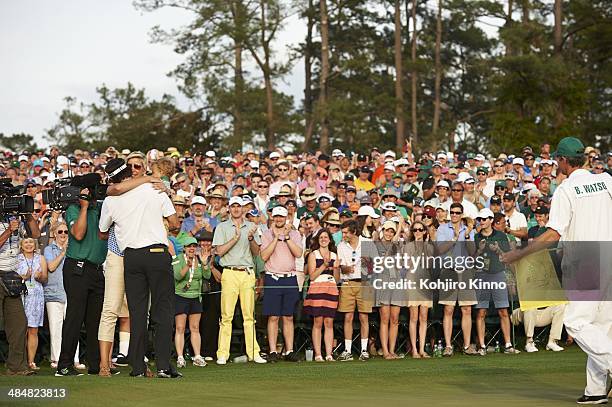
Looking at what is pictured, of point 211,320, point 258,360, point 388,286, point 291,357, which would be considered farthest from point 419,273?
point 211,320

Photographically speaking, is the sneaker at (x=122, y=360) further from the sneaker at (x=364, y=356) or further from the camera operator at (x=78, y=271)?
the sneaker at (x=364, y=356)

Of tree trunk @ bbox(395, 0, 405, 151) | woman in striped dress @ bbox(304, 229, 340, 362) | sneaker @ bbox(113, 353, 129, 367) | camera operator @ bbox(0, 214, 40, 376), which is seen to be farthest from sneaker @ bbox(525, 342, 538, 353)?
tree trunk @ bbox(395, 0, 405, 151)

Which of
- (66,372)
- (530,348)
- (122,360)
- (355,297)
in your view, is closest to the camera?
(66,372)

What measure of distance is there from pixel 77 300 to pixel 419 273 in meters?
5.63

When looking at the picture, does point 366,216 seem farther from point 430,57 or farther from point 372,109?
point 430,57

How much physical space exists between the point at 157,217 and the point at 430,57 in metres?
51.1

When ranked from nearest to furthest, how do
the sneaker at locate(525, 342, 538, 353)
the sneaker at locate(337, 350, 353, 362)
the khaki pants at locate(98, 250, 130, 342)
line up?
the khaki pants at locate(98, 250, 130, 342)
the sneaker at locate(337, 350, 353, 362)
the sneaker at locate(525, 342, 538, 353)

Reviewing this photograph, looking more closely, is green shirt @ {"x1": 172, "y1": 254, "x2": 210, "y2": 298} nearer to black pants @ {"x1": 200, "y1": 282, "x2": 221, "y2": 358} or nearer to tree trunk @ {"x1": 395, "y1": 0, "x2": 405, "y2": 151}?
black pants @ {"x1": 200, "y1": 282, "x2": 221, "y2": 358}

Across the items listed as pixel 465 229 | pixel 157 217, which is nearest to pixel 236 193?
pixel 465 229

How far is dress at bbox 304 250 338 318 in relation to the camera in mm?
15898

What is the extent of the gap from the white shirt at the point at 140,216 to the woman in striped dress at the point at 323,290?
4723 millimetres

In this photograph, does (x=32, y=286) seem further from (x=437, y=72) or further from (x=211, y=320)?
(x=437, y=72)

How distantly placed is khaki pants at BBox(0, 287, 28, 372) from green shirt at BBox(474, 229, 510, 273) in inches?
265

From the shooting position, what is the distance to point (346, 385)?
11781mm
